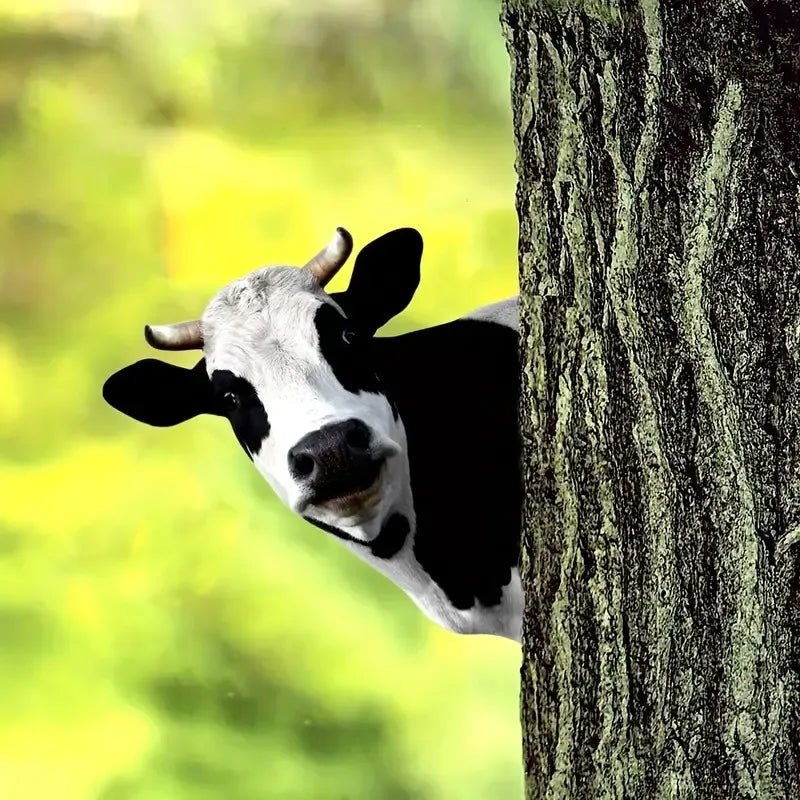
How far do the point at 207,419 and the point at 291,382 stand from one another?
Answer: 1.17 m

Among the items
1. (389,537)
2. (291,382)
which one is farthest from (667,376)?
(389,537)

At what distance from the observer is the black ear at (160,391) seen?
5.42ft

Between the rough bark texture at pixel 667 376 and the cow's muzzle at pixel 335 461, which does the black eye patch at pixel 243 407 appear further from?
the rough bark texture at pixel 667 376

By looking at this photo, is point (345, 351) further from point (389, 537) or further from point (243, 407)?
point (389, 537)

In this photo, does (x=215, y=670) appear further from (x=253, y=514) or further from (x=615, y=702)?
(x=615, y=702)

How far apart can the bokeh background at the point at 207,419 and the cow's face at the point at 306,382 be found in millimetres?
882

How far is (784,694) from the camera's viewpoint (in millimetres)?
821

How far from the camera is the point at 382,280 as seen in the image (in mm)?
1694

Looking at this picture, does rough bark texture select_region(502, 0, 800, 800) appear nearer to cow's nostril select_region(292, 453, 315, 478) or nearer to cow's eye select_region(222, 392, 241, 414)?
cow's nostril select_region(292, 453, 315, 478)

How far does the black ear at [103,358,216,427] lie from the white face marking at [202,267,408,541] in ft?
0.19

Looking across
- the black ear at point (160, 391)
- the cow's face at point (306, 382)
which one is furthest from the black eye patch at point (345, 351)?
the black ear at point (160, 391)

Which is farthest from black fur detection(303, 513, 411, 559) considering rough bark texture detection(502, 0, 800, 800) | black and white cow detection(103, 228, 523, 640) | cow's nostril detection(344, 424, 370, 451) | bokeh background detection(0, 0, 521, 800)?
bokeh background detection(0, 0, 521, 800)

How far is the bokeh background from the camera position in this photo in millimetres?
2605

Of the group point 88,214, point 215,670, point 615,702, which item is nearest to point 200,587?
point 215,670
